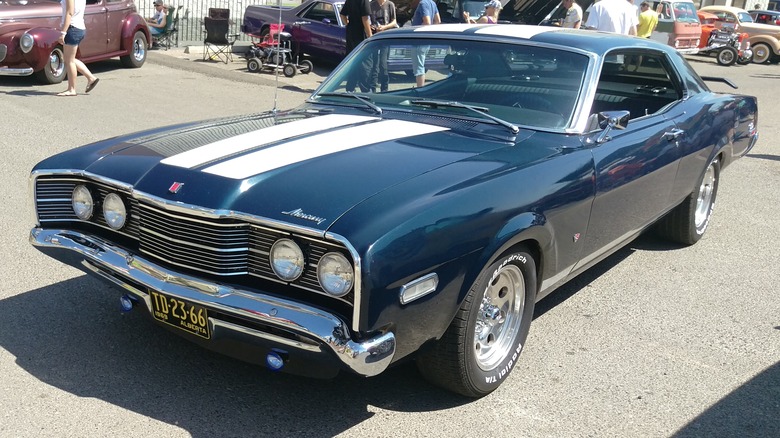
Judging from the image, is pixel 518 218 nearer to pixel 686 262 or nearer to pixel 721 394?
pixel 721 394

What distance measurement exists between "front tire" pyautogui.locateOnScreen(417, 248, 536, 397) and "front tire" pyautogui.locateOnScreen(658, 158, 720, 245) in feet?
8.13

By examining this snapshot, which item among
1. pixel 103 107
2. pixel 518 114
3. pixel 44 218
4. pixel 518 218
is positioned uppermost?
pixel 518 114

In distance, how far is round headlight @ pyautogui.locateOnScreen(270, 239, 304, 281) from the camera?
3.08m

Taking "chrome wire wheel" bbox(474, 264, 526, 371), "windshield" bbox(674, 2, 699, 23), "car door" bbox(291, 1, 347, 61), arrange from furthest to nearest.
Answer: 1. "windshield" bbox(674, 2, 699, 23)
2. "car door" bbox(291, 1, 347, 61)
3. "chrome wire wheel" bbox(474, 264, 526, 371)

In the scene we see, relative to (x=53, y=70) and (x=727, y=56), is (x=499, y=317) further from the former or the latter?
(x=727, y=56)

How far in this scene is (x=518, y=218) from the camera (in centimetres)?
354

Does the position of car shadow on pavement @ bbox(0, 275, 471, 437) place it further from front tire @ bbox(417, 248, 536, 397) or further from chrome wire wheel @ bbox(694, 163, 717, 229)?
chrome wire wheel @ bbox(694, 163, 717, 229)

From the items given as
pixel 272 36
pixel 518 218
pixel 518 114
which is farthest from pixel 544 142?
pixel 272 36

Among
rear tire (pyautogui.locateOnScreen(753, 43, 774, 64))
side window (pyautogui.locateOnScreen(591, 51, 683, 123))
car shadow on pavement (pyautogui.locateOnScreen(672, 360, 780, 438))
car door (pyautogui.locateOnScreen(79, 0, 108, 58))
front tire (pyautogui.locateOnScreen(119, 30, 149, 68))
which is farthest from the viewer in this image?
Answer: rear tire (pyautogui.locateOnScreen(753, 43, 774, 64))

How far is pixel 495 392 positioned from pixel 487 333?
0.29m

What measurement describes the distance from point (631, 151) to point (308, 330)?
2446 mm

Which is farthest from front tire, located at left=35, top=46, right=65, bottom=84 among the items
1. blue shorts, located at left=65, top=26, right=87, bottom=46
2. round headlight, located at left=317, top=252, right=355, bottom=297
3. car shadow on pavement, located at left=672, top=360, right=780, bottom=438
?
car shadow on pavement, located at left=672, top=360, right=780, bottom=438

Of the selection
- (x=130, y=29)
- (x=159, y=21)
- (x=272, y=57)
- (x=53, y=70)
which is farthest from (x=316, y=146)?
(x=159, y=21)

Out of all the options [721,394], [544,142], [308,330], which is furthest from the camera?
[544,142]
